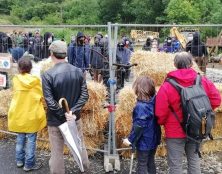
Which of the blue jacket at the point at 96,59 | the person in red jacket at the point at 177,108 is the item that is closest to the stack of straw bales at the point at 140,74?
the person in red jacket at the point at 177,108

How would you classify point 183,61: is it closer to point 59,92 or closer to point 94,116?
point 59,92

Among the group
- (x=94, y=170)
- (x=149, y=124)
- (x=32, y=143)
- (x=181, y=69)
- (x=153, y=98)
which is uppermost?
(x=181, y=69)

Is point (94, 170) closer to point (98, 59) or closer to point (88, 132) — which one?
point (88, 132)

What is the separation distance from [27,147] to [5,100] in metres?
1.43

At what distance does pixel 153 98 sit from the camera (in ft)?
15.7

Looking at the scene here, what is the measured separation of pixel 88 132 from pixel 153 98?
1825mm

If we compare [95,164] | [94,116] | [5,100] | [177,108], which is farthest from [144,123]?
[5,100]

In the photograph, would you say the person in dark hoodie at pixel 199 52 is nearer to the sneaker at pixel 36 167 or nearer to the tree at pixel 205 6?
the sneaker at pixel 36 167

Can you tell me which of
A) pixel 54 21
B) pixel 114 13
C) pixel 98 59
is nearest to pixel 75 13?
pixel 54 21

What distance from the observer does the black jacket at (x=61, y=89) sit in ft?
15.7

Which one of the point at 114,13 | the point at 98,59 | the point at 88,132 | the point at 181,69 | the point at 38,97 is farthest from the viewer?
the point at 114,13

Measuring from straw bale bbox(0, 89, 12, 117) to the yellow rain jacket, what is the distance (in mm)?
1202

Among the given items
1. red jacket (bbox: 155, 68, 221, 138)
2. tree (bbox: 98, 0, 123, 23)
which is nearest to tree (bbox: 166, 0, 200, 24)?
tree (bbox: 98, 0, 123, 23)

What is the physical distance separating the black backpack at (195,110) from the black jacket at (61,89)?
113cm
